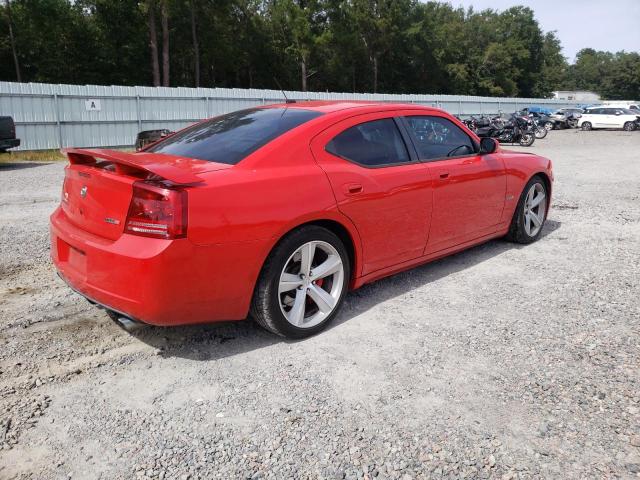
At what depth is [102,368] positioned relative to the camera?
10.3 feet

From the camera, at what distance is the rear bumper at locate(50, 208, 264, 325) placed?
9.45ft

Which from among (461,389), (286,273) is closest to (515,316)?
(461,389)

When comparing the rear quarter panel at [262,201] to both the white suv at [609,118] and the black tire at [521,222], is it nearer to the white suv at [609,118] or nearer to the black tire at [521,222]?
the black tire at [521,222]

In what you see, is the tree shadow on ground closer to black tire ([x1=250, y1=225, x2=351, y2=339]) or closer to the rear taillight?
black tire ([x1=250, y1=225, x2=351, y2=339])

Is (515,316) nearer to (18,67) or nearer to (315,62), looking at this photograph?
(18,67)

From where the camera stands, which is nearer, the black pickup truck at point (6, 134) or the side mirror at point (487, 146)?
the side mirror at point (487, 146)

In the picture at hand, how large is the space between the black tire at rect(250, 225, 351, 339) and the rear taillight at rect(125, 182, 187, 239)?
60cm

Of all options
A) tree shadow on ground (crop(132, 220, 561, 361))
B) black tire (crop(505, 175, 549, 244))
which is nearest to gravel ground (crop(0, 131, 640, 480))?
tree shadow on ground (crop(132, 220, 561, 361))

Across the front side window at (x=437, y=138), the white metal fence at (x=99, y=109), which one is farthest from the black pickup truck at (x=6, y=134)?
the front side window at (x=437, y=138)

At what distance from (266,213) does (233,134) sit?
89cm

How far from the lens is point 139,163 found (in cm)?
310

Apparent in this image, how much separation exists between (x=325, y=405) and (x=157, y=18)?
47539mm

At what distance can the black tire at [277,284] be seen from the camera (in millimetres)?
3273

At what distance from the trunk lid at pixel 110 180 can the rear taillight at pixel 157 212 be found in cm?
5
